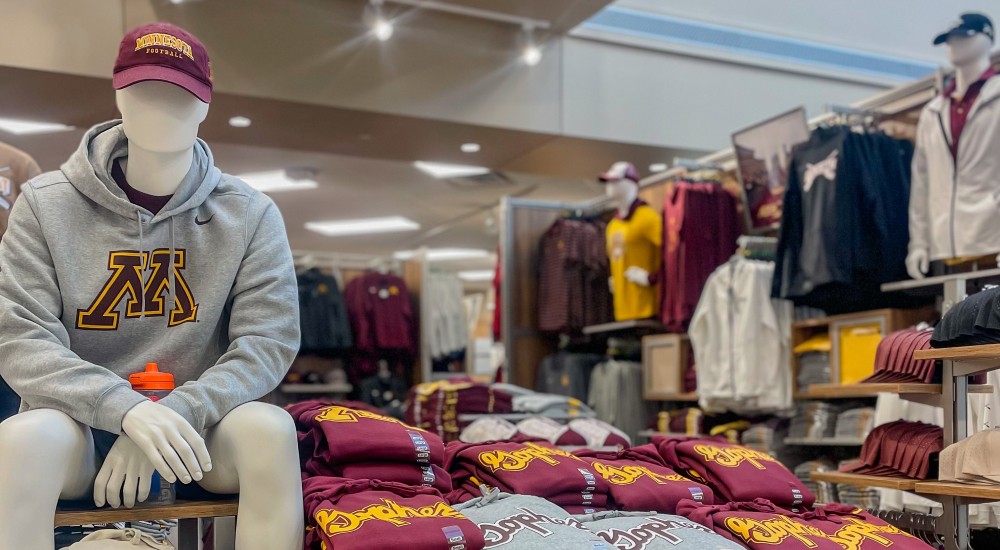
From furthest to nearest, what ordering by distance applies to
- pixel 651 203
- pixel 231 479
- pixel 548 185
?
pixel 548 185 < pixel 651 203 < pixel 231 479

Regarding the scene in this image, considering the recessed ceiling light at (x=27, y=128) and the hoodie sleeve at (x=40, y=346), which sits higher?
the recessed ceiling light at (x=27, y=128)

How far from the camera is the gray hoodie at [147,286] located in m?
1.76

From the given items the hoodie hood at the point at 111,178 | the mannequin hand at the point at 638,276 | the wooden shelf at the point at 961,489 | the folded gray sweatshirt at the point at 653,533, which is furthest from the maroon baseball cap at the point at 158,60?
the mannequin hand at the point at 638,276

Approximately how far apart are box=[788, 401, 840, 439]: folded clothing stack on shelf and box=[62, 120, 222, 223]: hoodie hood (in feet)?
12.0

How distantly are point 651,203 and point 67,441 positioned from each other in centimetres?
544

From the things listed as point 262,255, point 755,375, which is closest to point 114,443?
point 262,255

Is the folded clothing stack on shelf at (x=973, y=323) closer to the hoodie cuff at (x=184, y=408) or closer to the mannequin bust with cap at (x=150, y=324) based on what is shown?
the mannequin bust with cap at (x=150, y=324)

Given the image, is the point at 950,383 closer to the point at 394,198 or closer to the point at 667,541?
the point at 667,541

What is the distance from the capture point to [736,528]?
2.12 metres

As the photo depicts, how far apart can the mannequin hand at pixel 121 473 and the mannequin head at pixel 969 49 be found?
3.79 metres

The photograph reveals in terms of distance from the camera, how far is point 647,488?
2334 mm

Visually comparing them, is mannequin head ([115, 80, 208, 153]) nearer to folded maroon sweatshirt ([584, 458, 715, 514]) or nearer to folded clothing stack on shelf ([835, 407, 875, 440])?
folded maroon sweatshirt ([584, 458, 715, 514])

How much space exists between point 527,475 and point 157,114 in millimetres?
1158

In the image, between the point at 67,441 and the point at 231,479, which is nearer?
the point at 67,441
